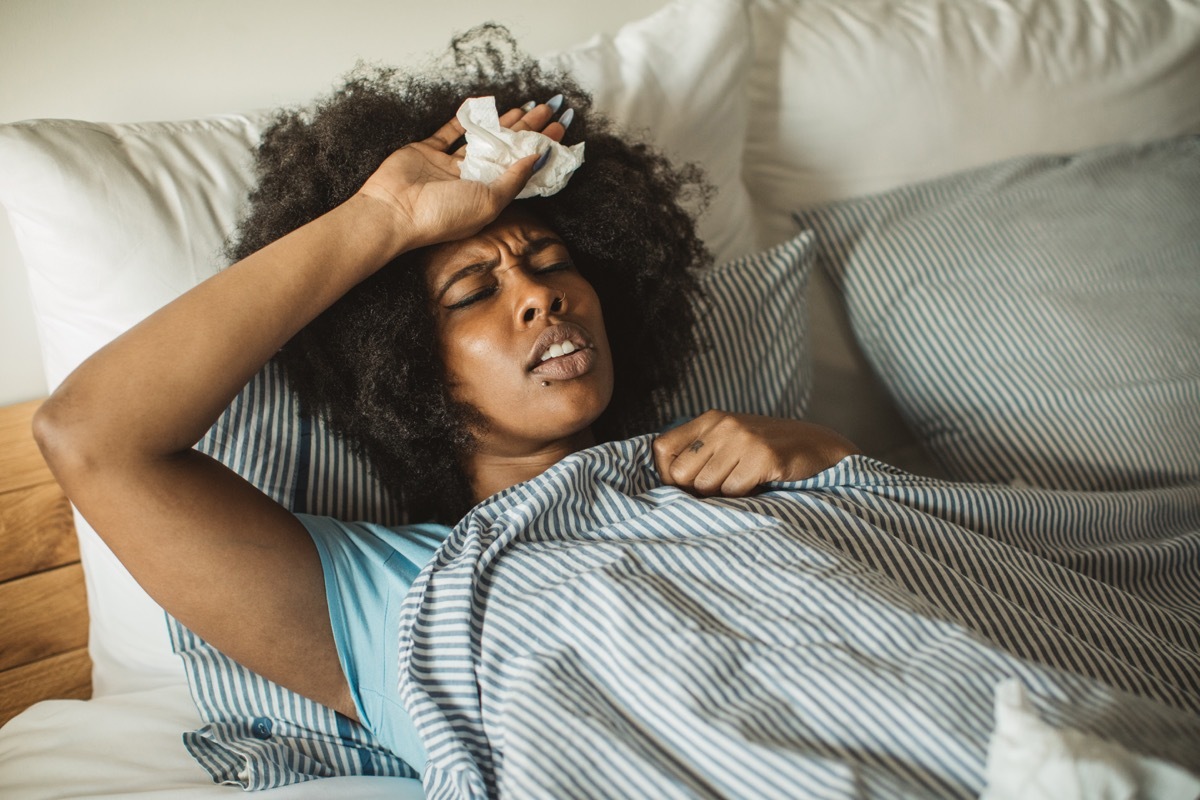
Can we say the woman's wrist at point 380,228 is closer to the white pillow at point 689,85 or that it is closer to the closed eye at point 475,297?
the closed eye at point 475,297

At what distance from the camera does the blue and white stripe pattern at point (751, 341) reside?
1.37 metres

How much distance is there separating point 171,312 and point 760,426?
671 mm

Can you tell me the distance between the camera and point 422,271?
1.07 metres

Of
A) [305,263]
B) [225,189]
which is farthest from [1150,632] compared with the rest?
[225,189]

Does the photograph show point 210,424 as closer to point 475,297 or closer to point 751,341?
point 475,297

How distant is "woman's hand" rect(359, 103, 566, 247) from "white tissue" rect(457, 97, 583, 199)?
14 millimetres

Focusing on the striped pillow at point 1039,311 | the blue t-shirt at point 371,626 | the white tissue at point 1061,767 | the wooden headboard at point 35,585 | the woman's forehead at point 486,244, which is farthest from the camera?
the striped pillow at point 1039,311

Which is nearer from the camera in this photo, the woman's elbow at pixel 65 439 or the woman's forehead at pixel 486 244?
the woman's elbow at pixel 65 439

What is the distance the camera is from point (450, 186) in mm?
Result: 999

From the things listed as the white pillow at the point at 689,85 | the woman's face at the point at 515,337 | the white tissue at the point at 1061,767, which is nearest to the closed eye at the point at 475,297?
the woman's face at the point at 515,337

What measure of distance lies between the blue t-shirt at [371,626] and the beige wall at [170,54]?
66 cm

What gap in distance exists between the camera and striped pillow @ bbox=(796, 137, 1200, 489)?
4.40ft

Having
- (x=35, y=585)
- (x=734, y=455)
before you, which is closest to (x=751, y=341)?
(x=734, y=455)

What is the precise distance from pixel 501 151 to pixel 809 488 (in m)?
0.53
